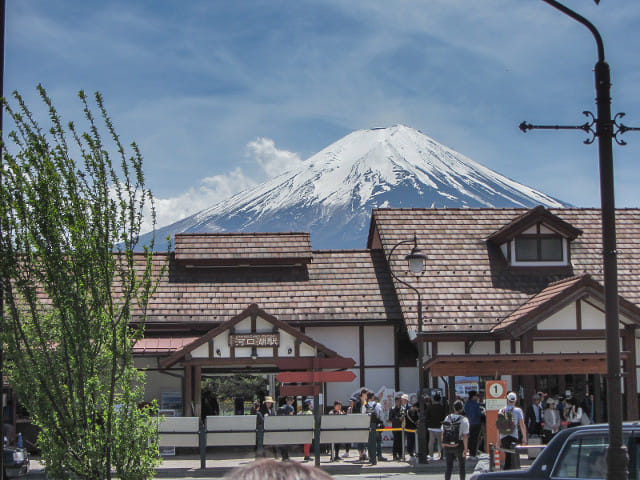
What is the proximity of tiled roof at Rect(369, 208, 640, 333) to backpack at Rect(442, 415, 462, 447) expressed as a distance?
1085cm

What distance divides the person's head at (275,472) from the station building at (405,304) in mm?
21404

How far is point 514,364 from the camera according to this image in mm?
24031

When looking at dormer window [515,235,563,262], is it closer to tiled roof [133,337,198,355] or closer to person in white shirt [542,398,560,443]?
person in white shirt [542,398,560,443]

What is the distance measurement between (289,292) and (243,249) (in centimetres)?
248

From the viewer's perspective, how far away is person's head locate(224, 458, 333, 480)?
282 cm


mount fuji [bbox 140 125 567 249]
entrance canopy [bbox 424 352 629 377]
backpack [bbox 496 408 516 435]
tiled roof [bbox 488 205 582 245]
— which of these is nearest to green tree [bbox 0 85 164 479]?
backpack [bbox 496 408 516 435]

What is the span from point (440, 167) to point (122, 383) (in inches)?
6797

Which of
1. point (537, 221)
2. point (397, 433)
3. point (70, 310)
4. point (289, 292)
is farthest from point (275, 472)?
point (537, 221)

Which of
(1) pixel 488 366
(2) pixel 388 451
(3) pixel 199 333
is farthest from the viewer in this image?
(3) pixel 199 333

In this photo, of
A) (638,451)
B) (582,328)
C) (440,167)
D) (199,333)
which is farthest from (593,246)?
(440,167)

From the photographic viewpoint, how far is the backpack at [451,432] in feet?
58.4

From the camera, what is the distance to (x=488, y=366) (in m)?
23.9

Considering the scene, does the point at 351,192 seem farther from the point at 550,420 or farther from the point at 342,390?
the point at 550,420

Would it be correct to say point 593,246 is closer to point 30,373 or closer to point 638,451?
point 638,451
